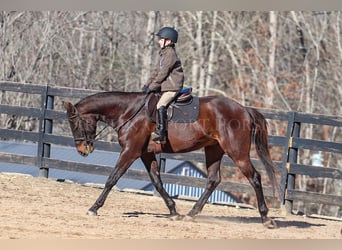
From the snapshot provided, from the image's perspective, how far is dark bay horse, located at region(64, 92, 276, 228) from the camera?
9.55m

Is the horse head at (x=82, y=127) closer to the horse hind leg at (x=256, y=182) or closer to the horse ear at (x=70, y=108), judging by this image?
the horse ear at (x=70, y=108)

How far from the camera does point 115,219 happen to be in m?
9.19

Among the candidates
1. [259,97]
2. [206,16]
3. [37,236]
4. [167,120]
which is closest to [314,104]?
[259,97]

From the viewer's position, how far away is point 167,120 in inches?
381

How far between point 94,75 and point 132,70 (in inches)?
56.3

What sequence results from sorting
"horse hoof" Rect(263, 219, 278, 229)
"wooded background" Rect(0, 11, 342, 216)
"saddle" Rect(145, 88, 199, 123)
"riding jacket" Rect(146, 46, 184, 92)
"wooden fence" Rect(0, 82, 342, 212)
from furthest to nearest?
1. "wooded background" Rect(0, 11, 342, 216)
2. "wooden fence" Rect(0, 82, 342, 212)
3. "saddle" Rect(145, 88, 199, 123)
4. "horse hoof" Rect(263, 219, 278, 229)
5. "riding jacket" Rect(146, 46, 184, 92)

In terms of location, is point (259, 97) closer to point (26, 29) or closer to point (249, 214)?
point (26, 29)

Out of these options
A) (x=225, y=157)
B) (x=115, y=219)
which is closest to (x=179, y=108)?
(x=115, y=219)

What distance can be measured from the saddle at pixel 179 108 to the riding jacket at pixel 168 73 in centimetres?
16

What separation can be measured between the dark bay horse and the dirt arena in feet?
1.53

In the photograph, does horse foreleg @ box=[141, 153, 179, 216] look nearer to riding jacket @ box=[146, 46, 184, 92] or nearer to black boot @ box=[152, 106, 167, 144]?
black boot @ box=[152, 106, 167, 144]

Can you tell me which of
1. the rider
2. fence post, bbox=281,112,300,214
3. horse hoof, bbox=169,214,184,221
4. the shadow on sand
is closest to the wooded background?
fence post, bbox=281,112,300,214

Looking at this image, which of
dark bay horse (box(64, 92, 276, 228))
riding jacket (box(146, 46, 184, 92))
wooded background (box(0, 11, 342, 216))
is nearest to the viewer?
riding jacket (box(146, 46, 184, 92))

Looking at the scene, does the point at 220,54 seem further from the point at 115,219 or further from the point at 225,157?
the point at 115,219
